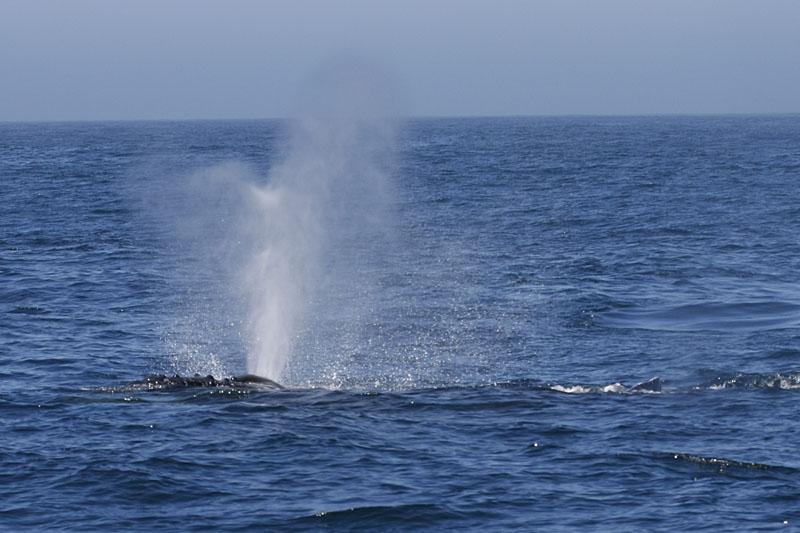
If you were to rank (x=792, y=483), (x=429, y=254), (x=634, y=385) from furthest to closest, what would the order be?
1. (x=429, y=254)
2. (x=634, y=385)
3. (x=792, y=483)

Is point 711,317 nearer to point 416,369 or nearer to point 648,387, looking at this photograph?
point 648,387

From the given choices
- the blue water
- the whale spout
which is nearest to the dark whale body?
the blue water

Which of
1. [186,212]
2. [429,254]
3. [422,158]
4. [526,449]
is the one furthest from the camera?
[422,158]

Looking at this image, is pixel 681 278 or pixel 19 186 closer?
pixel 681 278

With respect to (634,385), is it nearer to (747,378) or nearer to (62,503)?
(747,378)

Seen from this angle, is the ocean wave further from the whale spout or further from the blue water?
the whale spout

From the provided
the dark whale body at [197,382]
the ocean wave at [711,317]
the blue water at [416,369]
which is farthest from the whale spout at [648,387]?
the dark whale body at [197,382]

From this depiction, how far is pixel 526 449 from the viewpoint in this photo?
87.7 feet

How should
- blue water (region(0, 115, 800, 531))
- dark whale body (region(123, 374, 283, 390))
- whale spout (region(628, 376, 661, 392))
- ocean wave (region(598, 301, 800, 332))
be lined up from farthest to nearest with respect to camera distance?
ocean wave (region(598, 301, 800, 332)), dark whale body (region(123, 374, 283, 390)), whale spout (region(628, 376, 661, 392)), blue water (region(0, 115, 800, 531))

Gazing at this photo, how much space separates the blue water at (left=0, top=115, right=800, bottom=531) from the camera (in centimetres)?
2352

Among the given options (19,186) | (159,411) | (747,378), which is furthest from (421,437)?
(19,186)

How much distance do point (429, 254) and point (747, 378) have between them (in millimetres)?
30638

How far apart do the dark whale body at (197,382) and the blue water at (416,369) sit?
0.51 metres

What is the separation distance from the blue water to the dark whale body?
515 mm
